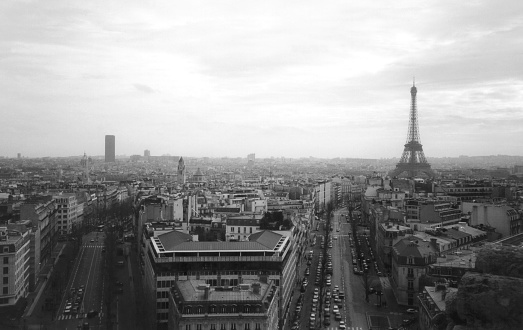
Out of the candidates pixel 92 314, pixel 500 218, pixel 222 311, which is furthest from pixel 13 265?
pixel 500 218

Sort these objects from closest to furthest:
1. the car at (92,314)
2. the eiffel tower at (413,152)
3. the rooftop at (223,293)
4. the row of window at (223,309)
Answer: the row of window at (223,309) < the rooftop at (223,293) < the car at (92,314) < the eiffel tower at (413,152)

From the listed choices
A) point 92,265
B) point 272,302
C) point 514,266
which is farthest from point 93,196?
point 514,266

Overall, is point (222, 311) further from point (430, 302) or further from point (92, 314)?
point (92, 314)

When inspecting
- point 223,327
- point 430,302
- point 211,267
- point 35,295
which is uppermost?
point 211,267

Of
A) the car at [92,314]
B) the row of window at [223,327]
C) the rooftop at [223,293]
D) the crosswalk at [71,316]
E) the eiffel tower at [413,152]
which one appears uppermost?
the eiffel tower at [413,152]

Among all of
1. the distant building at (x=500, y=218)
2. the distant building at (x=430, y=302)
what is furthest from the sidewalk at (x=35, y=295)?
the distant building at (x=500, y=218)

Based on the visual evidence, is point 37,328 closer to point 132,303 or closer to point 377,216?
point 132,303

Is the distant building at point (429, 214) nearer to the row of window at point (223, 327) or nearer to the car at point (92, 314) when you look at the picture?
the car at point (92, 314)

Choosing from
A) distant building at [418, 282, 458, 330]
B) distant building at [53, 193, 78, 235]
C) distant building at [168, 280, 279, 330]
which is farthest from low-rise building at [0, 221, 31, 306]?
distant building at [53, 193, 78, 235]
